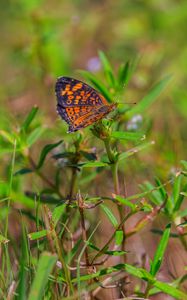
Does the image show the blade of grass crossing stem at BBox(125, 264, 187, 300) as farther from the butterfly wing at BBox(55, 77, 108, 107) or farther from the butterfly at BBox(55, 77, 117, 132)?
the butterfly wing at BBox(55, 77, 108, 107)

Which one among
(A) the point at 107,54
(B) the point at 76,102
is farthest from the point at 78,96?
(A) the point at 107,54

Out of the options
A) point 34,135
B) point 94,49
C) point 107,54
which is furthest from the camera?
point 94,49

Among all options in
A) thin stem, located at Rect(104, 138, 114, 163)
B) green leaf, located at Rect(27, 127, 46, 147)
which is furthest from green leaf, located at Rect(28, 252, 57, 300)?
green leaf, located at Rect(27, 127, 46, 147)

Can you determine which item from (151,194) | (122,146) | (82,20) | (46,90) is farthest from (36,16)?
(151,194)

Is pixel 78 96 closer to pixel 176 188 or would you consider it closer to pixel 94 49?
pixel 176 188

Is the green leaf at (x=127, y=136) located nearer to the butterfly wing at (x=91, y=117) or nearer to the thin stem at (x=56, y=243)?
the butterfly wing at (x=91, y=117)

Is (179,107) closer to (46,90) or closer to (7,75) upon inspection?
(46,90)
